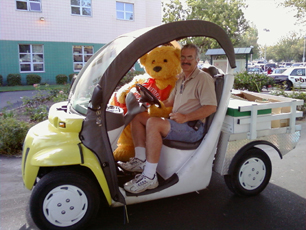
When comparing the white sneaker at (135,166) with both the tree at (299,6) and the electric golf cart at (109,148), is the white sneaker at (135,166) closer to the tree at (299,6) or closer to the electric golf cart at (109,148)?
the electric golf cart at (109,148)

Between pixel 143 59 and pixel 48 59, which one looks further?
pixel 48 59

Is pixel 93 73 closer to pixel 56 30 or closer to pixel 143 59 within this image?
pixel 143 59

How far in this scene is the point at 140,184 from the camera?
106 inches

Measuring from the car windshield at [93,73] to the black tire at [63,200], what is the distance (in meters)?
0.64

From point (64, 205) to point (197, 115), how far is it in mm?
1525

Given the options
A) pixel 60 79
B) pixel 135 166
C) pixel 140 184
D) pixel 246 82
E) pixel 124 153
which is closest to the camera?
pixel 140 184

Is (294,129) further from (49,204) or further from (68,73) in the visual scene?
(68,73)

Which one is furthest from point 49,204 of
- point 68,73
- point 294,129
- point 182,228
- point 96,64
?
point 68,73

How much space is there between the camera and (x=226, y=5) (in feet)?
76.8

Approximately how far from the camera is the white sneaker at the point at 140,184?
2.69 meters

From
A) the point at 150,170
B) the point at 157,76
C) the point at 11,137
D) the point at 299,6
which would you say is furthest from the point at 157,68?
the point at 299,6

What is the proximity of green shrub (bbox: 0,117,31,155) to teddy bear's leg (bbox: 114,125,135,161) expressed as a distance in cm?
252

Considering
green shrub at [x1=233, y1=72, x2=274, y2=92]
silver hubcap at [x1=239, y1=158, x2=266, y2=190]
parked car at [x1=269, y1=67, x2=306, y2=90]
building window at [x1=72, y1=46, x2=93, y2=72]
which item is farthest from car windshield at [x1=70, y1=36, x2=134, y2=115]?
building window at [x1=72, y1=46, x2=93, y2=72]

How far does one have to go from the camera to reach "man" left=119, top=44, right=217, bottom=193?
2.76m
